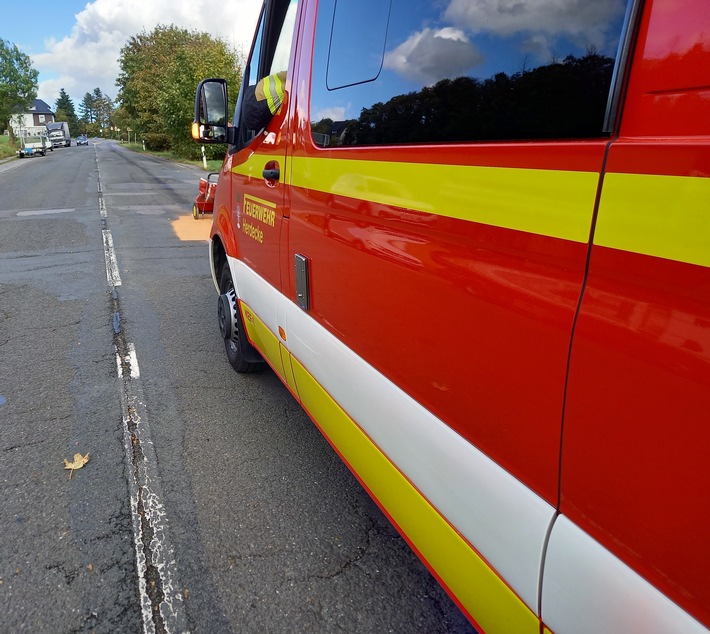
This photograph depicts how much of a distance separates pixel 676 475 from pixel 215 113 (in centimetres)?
323

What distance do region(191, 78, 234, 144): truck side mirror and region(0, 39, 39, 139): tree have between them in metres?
57.8

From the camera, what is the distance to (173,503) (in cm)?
266

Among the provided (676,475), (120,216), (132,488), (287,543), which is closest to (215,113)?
(132,488)

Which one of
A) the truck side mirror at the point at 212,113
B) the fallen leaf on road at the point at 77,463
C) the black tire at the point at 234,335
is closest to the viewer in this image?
the fallen leaf on road at the point at 77,463

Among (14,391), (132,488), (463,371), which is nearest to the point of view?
(463,371)

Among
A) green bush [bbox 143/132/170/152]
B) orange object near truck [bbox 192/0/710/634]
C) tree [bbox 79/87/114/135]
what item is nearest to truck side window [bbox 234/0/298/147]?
orange object near truck [bbox 192/0/710/634]

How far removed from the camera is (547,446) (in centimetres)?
114

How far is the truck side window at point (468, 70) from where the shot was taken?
1073mm

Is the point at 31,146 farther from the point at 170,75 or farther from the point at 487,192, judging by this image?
the point at 487,192

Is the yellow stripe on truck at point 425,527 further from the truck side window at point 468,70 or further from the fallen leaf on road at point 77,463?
the fallen leaf on road at point 77,463

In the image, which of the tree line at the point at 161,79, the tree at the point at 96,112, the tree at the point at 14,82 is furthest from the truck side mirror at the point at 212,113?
the tree at the point at 96,112

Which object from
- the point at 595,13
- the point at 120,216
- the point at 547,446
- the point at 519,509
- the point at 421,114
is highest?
the point at 595,13

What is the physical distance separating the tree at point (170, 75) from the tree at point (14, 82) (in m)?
8.44

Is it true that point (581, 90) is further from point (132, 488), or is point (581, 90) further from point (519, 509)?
point (132, 488)
